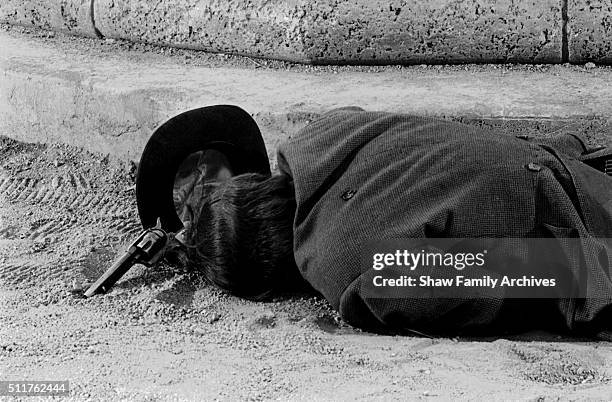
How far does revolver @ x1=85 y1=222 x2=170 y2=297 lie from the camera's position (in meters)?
2.70

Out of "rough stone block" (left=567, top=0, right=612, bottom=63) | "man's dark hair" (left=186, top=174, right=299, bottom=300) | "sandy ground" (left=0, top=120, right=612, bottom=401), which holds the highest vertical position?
"rough stone block" (left=567, top=0, right=612, bottom=63)

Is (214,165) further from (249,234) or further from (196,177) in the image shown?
(249,234)

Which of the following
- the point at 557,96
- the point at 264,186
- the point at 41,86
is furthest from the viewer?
the point at 41,86

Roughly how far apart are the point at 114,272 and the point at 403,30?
4.57 ft

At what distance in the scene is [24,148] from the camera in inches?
149

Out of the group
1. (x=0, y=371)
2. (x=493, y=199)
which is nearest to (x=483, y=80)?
(x=493, y=199)

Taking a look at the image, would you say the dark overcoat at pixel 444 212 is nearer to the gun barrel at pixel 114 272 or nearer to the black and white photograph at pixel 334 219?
the black and white photograph at pixel 334 219

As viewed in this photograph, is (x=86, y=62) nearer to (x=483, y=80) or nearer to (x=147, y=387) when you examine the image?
(x=483, y=80)

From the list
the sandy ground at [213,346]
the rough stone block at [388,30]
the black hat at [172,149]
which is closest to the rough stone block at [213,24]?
the rough stone block at [388,30]

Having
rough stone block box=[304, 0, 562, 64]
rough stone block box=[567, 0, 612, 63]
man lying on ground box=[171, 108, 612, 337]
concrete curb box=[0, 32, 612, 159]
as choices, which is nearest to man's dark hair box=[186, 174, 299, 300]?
man lying on ground box=[171, 108, 612, 337]

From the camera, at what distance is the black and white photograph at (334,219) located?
215cm

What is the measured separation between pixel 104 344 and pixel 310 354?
474 mm

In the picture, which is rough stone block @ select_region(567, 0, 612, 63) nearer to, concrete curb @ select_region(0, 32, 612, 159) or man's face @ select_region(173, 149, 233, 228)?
concrete curb @ select_region(0, 32, 612, 159)

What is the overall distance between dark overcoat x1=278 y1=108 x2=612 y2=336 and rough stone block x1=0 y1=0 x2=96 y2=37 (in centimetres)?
199
